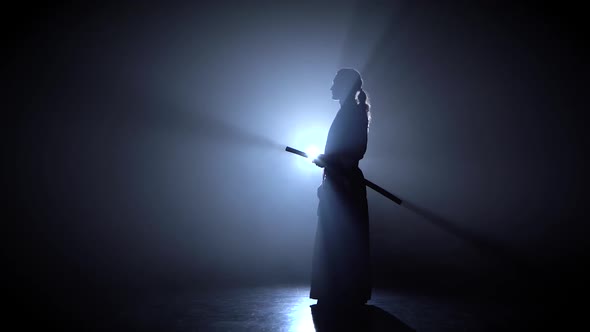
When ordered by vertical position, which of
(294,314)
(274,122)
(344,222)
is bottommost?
(294,314)

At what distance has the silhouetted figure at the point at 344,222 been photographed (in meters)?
2.73

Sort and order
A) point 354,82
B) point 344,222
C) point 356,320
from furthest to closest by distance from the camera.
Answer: point 354,82, point 344,222, point 356,320

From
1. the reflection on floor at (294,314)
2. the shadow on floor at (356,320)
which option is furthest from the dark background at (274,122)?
the shadow on floor at (356,320)

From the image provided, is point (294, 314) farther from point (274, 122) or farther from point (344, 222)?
point (274, 122)

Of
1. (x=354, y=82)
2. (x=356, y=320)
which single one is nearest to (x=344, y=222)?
(x=356, y=320)

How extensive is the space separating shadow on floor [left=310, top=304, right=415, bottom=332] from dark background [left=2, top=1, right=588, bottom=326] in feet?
12.3

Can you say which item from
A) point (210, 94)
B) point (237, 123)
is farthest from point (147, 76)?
point (237, 123)

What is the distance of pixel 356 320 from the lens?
2.31 metres

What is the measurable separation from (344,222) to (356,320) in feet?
2.64

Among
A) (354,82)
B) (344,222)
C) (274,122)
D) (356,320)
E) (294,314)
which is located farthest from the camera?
(274,122)

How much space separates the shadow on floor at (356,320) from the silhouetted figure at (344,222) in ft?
0.37

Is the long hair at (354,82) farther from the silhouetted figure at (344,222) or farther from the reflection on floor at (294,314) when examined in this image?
the reflection on floor at (294,314)

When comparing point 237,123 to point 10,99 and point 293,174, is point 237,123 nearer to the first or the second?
point 293,174

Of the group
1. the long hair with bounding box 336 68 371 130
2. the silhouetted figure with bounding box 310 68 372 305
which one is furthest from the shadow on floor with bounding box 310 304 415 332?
the long hair with bounding box 336 68 371 130
